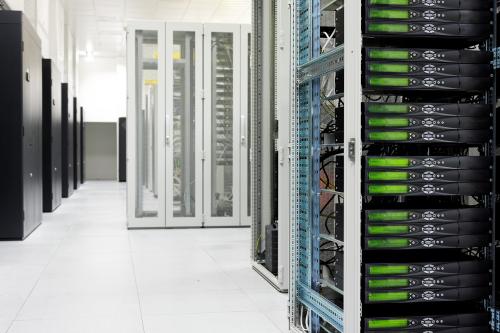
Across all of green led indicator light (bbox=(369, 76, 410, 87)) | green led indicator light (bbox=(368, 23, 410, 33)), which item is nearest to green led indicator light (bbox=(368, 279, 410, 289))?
green led indicator light (bbox=(369, 76, 410, 87))

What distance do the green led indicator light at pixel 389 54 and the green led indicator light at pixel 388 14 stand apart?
0.45 ft

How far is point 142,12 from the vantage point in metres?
14.1

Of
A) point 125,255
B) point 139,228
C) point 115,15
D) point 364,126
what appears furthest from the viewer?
point 115,15

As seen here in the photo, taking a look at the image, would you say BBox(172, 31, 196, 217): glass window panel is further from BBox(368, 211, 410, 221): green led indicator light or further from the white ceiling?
BBox(368, 211, 410, 221): green led indicator light

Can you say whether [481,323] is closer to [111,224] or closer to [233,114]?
[233,114]

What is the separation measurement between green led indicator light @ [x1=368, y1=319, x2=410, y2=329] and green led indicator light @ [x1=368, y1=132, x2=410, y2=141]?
720 mm

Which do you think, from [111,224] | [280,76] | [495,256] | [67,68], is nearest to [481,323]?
[495,256]

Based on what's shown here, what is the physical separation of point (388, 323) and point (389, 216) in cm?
42

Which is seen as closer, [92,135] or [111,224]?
[111,224]

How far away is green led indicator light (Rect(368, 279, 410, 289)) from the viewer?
2.45m

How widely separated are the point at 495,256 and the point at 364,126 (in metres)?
0.80

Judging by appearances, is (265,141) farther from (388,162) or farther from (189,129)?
(189,129)

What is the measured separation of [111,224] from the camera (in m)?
8.53

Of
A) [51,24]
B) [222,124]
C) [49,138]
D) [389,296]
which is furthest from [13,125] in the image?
[51,24]
